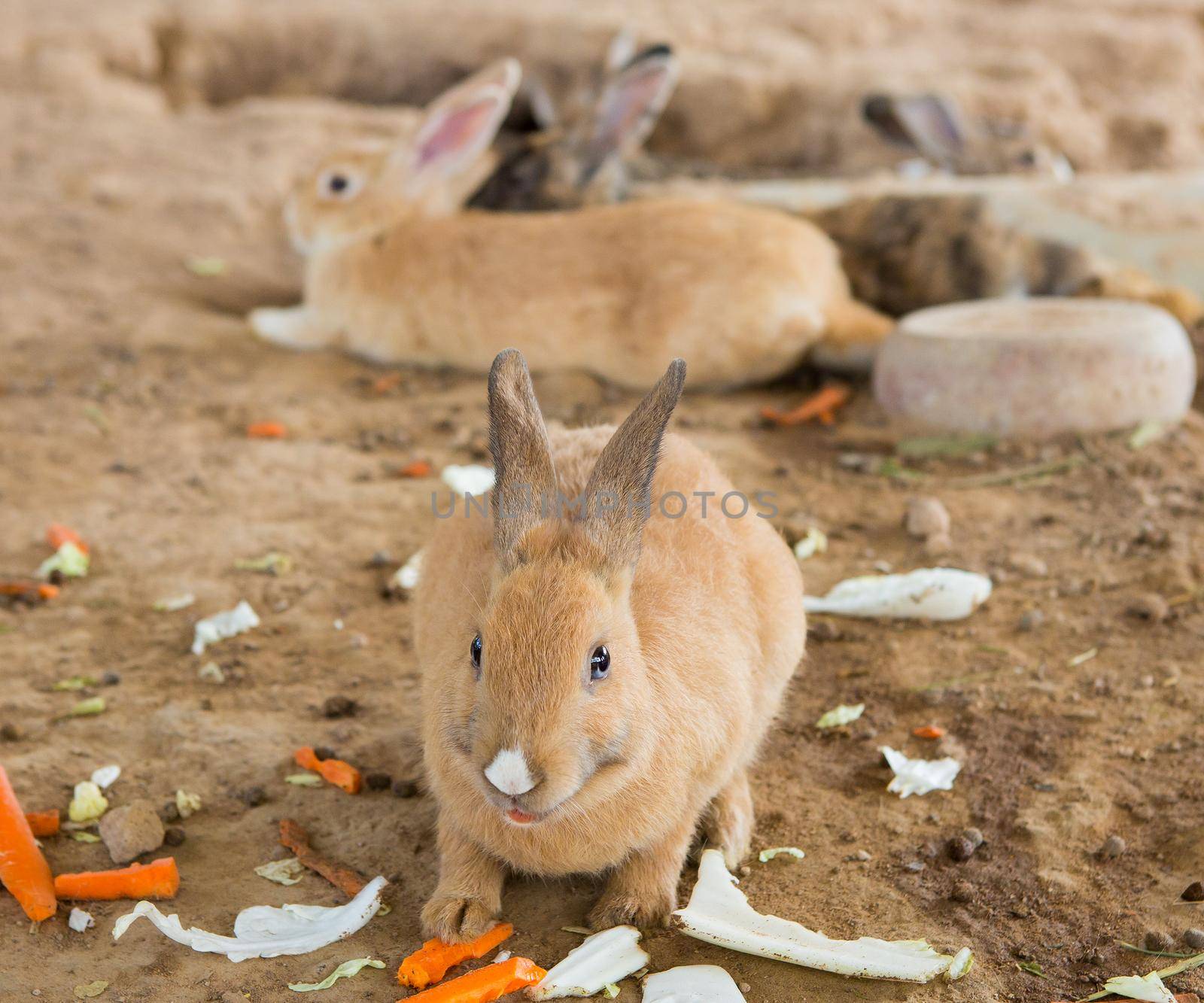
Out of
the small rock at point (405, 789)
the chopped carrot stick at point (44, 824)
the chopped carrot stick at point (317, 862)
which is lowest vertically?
the small rock at point (405, 789)

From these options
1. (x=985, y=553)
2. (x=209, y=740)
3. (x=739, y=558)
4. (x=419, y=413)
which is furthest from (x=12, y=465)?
(x=985, y=553)

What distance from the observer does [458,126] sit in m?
7.06

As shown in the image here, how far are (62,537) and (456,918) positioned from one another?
2.55 meters

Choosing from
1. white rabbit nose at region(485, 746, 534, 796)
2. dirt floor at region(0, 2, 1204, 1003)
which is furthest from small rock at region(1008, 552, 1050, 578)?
white rabbit nose at region(485, 746, 534, 796)

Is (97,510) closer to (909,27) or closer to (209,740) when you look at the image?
(209,740)

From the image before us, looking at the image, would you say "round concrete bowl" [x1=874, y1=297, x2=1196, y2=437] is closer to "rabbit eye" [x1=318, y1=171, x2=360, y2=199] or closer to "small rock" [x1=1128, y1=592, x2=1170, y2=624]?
"small rock" [x1=1128, y1=592, x2=1170, y2=624]

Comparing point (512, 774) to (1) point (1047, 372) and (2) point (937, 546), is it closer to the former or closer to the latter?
(2) point (937, 546)

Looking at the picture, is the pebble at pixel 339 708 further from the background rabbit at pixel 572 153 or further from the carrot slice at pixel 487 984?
the background rabbit at pixel 572 153

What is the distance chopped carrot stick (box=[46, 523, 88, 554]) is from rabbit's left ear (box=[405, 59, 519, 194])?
3296 millimetres

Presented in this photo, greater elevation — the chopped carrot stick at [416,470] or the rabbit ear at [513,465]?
the rabbit ear at [513,465]

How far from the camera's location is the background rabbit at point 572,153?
755cm

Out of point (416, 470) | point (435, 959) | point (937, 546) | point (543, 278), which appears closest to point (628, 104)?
point (543, 278)

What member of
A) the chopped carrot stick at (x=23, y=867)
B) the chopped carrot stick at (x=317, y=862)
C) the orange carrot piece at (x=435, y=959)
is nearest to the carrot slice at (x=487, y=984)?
the orange carrot piece at (x=435, y=959)

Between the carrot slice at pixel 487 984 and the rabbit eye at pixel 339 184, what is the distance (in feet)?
17.8
